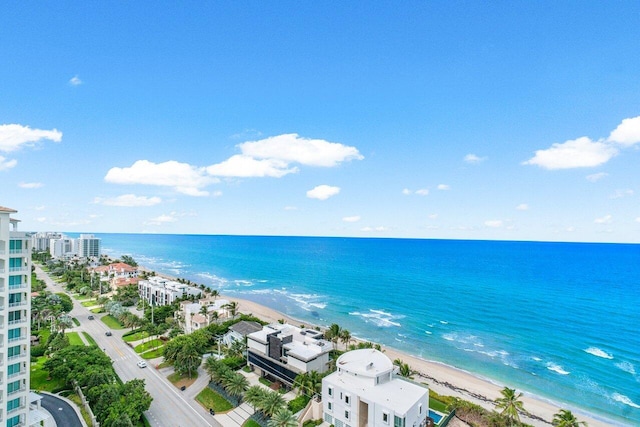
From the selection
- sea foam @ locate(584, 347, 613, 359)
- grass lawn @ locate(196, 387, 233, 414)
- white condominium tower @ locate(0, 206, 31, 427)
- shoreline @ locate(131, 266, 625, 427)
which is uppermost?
white condominium tower @ locate(0, 206, 31, 427)

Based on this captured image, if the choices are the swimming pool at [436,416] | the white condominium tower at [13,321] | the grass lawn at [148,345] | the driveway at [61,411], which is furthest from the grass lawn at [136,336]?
the swimming pool at [436,416]

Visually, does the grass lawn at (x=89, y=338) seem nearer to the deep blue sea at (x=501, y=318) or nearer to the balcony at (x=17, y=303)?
the balcony at (x=17, y=303)

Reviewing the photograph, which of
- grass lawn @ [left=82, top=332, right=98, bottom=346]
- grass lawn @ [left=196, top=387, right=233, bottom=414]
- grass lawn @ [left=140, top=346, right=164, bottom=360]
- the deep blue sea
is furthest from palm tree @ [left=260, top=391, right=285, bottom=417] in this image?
grass lawn @ [left=82, top=332, right=98, bottom=346]

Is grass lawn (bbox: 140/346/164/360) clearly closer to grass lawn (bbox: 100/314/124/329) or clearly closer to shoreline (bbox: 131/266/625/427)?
grass lawn (bbox: 100/314/124/329)

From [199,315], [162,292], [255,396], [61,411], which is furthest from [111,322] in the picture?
[255,396]

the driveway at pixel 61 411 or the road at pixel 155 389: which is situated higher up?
the driveway at pixel 61 411

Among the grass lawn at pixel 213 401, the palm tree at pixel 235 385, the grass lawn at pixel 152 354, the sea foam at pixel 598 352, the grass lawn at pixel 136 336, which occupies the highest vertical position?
the palm tree at pixel 235 385
